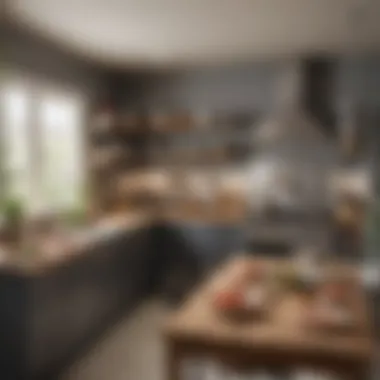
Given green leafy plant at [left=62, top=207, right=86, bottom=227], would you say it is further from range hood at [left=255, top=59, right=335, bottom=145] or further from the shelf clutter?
range hood at [left=255, top=59, right=335, bottom=145]

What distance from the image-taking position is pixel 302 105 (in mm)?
4188

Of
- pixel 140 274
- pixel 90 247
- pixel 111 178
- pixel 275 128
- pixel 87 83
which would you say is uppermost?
pixel 87 83

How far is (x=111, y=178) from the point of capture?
14.7 feet

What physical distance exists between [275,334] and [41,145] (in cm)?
251

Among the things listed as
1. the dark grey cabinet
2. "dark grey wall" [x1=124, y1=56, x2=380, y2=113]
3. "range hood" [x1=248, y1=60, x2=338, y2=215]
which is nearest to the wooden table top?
the dark grey cabinet

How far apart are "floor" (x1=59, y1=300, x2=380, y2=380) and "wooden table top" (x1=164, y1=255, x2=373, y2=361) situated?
56cm

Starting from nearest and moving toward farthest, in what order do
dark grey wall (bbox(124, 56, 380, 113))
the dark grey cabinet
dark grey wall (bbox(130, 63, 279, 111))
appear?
the dark grey cabinet → dark grey wall (bbox(124, 56, 380, 113)) → dark grey wall (bbox(130, 63, 279, 111))

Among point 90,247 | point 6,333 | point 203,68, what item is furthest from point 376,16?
point 6,333

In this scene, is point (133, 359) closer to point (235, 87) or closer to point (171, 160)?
point (171, 160)

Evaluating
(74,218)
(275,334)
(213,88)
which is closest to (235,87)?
(213,88)

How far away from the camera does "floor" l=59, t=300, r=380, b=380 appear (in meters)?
2.45

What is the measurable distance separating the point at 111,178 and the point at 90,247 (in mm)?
1658

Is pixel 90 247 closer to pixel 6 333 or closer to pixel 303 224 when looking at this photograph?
pixel 6 333

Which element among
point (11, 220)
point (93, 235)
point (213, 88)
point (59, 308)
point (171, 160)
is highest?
point (213, 88)
